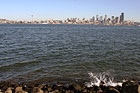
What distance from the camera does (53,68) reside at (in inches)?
627

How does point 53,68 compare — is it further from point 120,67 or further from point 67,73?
point 120,67

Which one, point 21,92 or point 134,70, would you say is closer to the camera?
point 21,92

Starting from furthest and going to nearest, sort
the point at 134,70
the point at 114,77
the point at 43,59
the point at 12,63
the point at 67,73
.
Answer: the point at 43,59, the point at 12,63, the point at 134,70, the point at 67,73, the point at 114,77

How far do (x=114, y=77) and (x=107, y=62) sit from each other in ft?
16.0

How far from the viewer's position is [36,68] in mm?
15867

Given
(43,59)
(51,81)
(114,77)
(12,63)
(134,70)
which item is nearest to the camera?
(51,81)

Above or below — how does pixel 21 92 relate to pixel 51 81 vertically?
above

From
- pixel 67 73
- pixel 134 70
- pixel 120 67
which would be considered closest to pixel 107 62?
pixel 120 67

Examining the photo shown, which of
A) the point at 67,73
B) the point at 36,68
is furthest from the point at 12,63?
the point at 67,73

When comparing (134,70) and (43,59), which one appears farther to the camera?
(43,59)

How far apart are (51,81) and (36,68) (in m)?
3.89

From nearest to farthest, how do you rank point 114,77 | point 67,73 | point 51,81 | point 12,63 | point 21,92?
point 21,92, point 51,81, point 114,77, point 67,73, point 12,63

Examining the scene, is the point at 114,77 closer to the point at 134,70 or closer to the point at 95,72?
the point at 95,72

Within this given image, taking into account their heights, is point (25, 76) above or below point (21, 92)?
below
